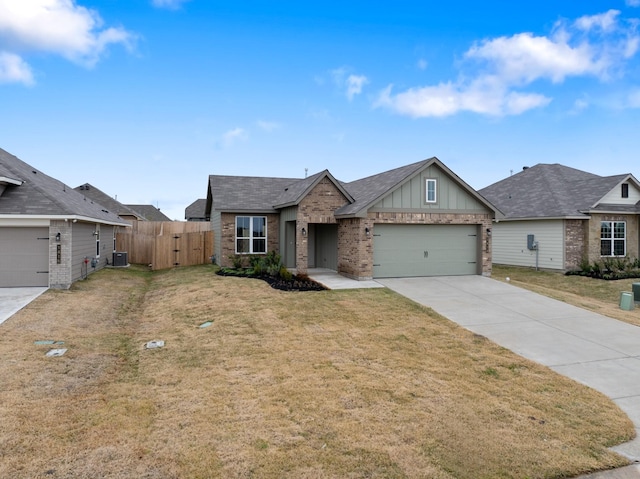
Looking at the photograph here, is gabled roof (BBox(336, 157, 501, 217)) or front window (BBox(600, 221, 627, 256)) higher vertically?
gabled roof (BBox(336, 157, 501, 217))

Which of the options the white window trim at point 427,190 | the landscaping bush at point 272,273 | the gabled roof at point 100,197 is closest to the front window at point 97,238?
the landscaping bush at point 272,273

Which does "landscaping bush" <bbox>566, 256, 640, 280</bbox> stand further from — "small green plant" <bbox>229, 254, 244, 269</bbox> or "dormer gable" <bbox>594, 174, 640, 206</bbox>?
"small green plant" <bbox>229, 254, 244, 269</bbox>

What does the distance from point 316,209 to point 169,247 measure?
9.45 meters

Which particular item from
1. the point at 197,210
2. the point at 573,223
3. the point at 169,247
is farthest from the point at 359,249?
the point at 197,210

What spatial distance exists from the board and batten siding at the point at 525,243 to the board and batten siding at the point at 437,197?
6.87m

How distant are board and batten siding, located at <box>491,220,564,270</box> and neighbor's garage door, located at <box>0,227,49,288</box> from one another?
2240 cm

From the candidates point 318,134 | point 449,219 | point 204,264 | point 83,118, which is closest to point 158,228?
point 204,264

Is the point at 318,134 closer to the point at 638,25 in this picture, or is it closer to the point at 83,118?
the point at 83,118

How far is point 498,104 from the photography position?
2066 cm

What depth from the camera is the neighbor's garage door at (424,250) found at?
15.3 meters

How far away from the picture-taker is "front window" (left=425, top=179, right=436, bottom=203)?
15.5 metres

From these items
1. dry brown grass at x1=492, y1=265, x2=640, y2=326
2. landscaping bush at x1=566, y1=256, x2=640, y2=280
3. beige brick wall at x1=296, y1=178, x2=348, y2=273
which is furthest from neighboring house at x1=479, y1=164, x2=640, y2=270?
beige brick wall at x1=296, y1=178, x2=348, y2=273

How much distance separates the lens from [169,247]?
21.1 meters

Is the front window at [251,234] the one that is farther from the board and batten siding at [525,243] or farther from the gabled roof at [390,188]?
the board and batten siding at [525,243]
